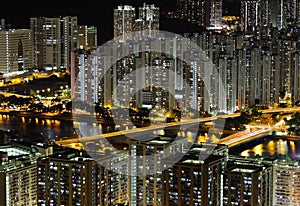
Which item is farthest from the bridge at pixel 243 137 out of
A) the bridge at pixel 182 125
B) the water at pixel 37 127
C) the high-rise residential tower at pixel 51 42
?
the high-rise residential tower at pixel 51 42

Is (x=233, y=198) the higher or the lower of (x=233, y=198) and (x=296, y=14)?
the lower

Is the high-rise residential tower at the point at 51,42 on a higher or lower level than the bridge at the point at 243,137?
higher

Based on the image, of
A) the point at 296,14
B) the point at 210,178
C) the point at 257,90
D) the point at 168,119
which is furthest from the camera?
the point at 296,14

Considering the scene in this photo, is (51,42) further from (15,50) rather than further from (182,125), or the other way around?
(182,125)

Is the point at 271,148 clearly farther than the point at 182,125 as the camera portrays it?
No

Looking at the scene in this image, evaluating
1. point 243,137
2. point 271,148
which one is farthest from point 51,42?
point 271,148

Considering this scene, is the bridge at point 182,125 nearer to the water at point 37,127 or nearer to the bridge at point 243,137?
the bridge at point 243,137

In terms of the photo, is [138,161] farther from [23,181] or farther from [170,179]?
[23,181]

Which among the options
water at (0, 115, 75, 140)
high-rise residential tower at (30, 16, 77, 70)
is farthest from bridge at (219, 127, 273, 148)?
high-rise residential tower at (30, 16, 77, 70)

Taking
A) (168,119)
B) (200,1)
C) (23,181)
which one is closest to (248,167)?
(23,181)
